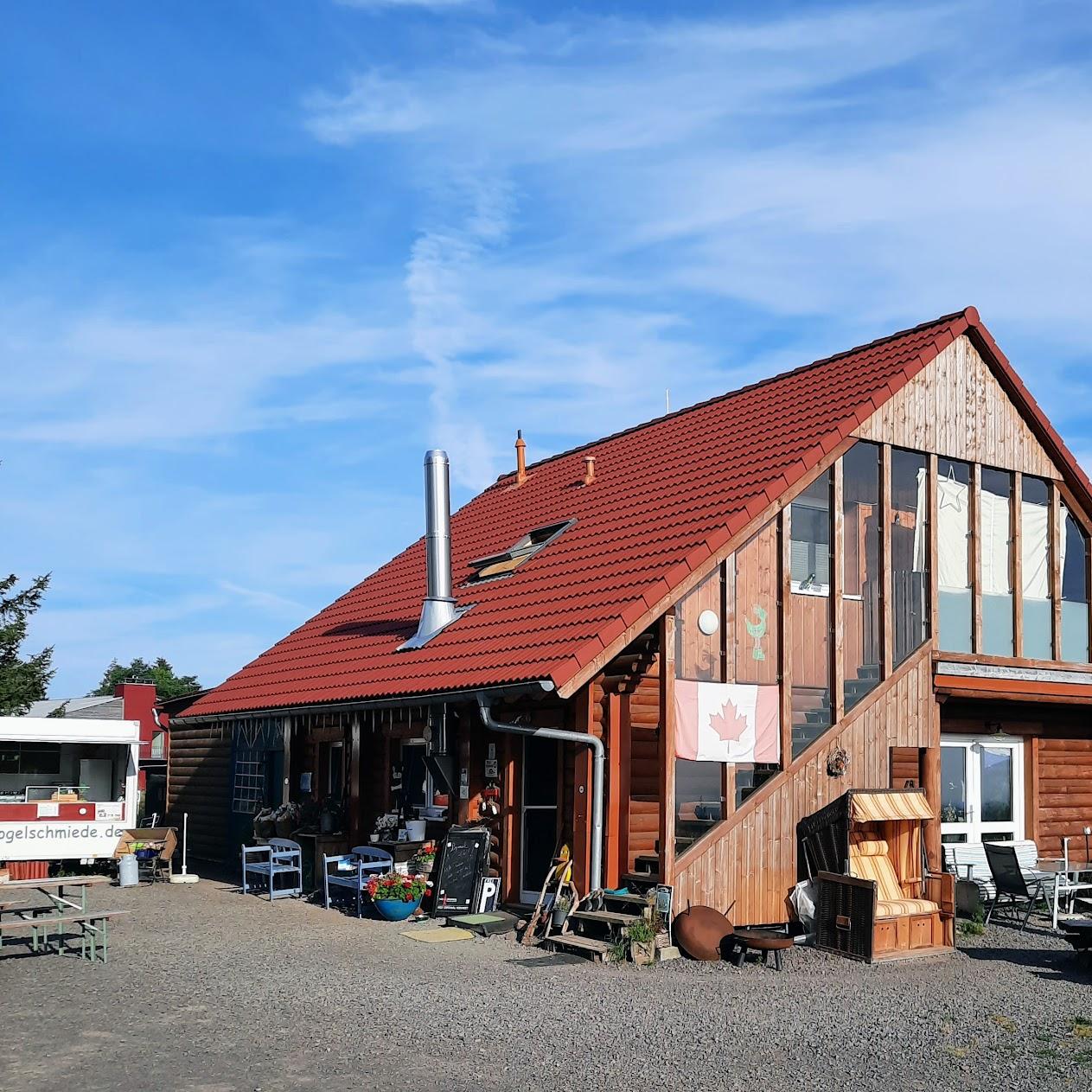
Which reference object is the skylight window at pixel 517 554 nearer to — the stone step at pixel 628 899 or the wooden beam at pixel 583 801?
the wooden beam at pixel 583 801

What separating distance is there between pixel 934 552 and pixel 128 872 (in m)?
12.0

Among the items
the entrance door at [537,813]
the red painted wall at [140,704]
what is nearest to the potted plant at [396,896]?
the entrance door at [537,813]

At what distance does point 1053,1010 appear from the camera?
10.2 metres

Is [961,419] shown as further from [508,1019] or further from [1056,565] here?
[508,1019]

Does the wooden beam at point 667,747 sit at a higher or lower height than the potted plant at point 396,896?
higher

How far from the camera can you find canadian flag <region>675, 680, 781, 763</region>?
515 inches

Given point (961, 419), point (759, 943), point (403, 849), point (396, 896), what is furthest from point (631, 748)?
point (961, 419)

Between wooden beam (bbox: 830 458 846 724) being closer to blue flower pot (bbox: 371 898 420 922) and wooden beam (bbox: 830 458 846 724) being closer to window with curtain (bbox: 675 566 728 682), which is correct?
window with curtain (bbox: 675 566 728 682)

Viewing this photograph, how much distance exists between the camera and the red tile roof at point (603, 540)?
13469 millimetres

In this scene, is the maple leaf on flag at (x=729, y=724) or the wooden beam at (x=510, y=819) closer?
the maple leaf on flag at (x=729, y=724)

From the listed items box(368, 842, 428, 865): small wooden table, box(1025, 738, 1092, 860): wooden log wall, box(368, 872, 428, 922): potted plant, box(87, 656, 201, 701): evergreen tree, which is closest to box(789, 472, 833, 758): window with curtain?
box(368, 872, 428, 922): potted plant

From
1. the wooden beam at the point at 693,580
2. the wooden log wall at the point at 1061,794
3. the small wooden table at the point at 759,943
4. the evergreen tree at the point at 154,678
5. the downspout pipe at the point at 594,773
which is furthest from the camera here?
the evergreen tree at the point at 154,678

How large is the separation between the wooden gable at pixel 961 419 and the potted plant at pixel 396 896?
715cm

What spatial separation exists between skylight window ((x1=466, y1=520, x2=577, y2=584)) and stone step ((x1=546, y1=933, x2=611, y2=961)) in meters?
5.49
